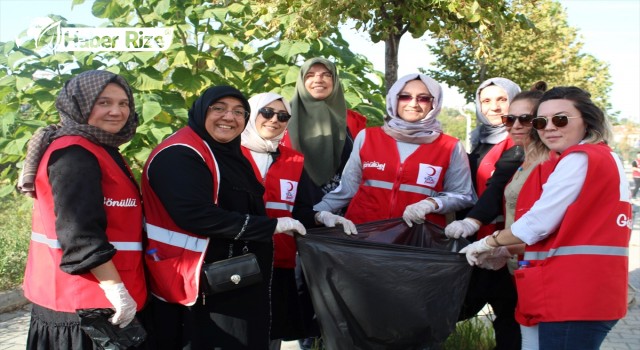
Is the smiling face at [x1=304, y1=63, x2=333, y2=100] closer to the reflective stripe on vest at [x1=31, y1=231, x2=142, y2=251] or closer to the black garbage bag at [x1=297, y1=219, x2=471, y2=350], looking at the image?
the black garbage bag at [x1=297, y1=219, x2=471, y2=350]

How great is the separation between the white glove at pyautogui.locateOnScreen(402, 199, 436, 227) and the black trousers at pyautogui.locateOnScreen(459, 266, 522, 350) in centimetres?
55

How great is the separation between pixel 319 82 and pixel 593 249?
87.9 inches

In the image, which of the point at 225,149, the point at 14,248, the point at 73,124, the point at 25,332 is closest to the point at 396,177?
the point at 225,149

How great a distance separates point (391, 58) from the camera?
479 cm

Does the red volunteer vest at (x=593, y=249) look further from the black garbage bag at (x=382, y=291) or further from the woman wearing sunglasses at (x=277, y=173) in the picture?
the woman wearing sunglasses at (x=277, y=173)

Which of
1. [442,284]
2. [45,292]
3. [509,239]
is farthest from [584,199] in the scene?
[45,292]

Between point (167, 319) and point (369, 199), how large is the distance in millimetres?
1370

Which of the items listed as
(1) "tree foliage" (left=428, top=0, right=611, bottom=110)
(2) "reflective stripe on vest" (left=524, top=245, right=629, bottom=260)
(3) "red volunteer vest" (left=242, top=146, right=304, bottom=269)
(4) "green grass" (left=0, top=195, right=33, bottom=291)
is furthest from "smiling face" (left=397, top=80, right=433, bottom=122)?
(1) "tree foliage" (left=428, top=0, right=611, bottom=110)

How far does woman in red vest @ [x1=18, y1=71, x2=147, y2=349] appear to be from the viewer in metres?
2.33

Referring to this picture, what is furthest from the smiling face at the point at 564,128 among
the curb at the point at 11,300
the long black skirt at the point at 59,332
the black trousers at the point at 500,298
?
the curb at the point at 11,300

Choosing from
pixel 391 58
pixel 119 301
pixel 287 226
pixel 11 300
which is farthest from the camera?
pixel 11 300

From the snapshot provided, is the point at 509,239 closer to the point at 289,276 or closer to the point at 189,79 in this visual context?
the point at 289,276

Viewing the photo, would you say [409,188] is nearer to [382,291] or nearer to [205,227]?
[382,291]

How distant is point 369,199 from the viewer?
3633mm
